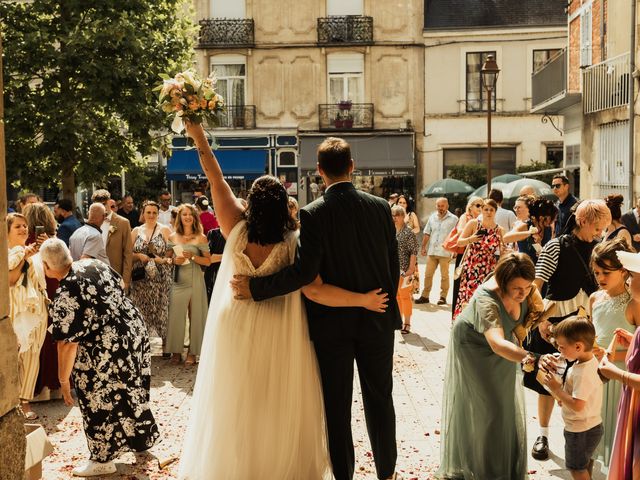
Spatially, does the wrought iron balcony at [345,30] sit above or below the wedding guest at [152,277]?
above

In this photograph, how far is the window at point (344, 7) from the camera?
110 ft

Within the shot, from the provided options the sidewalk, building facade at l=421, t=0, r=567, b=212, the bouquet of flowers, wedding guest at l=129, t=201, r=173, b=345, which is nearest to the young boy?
the sidewalk

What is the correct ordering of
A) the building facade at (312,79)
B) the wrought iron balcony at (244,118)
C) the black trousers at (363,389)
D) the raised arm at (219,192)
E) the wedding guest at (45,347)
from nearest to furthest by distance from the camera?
the black trousers at (363,389) → the raised arm at (219,192) → the wedding guest at (45,347) → the building facade at (312,79) → the wrought iron balcony at (244,118)

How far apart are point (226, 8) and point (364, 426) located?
29.2 m

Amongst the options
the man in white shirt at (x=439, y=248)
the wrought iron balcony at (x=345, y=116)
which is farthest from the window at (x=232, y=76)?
the man in white shirt at (x=439, y=248)

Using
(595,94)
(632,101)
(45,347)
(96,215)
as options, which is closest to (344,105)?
(595,94)

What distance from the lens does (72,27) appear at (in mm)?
16031

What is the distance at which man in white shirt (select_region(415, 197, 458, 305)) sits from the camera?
1417cm

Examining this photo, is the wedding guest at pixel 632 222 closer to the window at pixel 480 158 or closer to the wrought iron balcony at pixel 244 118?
the window at pixel 480 158

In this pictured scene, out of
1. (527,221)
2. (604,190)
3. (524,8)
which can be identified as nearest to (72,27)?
(527,221)

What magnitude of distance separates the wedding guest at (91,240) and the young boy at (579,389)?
587 cm

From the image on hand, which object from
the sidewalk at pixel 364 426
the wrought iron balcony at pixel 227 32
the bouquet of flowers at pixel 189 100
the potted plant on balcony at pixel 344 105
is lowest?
the sidewalk at pixel 364 426

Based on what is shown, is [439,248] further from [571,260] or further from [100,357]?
[100,357]

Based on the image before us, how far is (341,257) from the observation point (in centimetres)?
493
